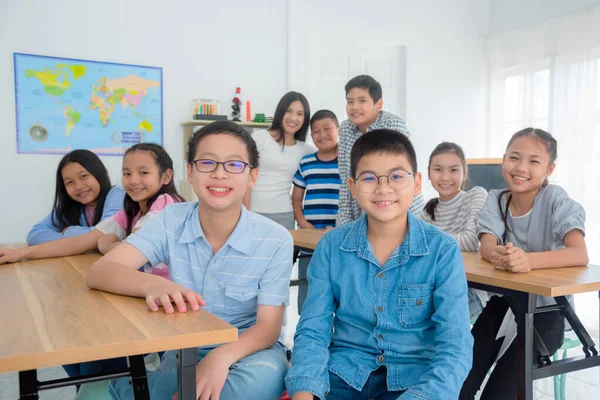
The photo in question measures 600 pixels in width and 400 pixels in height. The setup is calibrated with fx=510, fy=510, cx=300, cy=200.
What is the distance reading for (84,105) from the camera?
4.00 m

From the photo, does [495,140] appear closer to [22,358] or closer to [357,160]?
[357,160]

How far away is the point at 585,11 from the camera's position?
4.43m

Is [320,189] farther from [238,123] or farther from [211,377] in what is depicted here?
[211,377]

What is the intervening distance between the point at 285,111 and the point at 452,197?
3.97 ft

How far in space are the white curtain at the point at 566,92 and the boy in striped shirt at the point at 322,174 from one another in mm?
2641

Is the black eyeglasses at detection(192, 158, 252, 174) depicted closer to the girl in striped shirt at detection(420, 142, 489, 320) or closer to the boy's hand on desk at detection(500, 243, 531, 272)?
the boy's hand on desk at detection(500, 243, 531, 272)

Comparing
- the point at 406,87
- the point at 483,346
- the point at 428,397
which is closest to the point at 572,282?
the point at 483,346

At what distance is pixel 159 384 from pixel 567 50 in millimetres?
4714

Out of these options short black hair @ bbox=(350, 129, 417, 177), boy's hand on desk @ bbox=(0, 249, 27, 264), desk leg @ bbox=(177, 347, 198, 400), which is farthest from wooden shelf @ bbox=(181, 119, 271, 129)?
desk leg @ bbox=(177, 347, 198, 400)

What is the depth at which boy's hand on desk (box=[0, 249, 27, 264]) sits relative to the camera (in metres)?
1.68

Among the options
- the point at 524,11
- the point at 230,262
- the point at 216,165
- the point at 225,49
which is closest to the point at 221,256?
the point at 230,262

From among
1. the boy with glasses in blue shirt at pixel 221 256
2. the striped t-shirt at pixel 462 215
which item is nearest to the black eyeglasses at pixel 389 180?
the boy with glasses in blue shirt at pixel 221 256

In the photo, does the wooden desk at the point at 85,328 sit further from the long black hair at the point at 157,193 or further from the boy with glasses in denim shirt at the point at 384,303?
the long black hair at the point at 157,193

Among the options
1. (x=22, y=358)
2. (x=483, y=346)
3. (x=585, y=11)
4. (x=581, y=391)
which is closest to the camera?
(x=22, y=358)
